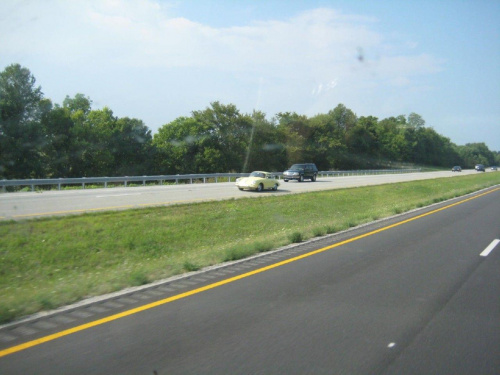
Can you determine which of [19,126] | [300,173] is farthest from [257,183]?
[19,126]

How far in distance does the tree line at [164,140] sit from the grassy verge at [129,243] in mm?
24737

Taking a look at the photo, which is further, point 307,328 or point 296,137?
point 296,137

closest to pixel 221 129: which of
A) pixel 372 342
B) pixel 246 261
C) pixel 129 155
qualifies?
pixel 129 155

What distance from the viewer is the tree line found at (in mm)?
39719

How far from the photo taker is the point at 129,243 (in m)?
14.9

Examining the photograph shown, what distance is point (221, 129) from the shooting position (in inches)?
2687

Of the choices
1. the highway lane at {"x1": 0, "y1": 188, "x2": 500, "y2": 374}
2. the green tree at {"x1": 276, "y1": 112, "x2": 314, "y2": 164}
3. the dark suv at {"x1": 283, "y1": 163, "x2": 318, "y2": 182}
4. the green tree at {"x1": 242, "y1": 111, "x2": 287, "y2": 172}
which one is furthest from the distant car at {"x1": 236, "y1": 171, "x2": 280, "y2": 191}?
the green tree at {"x1": 276, "y1": 112, "x2": 314, "y2": 164}

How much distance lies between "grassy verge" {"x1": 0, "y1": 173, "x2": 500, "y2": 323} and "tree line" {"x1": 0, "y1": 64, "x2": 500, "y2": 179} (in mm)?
24737

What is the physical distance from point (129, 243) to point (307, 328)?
10.3m

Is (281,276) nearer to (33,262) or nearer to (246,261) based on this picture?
(246,261)

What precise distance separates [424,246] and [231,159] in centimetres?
5457

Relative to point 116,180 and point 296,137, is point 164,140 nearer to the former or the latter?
point 296,137

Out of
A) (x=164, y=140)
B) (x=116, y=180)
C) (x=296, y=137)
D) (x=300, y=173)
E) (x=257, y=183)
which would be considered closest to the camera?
(x=257, y=183)

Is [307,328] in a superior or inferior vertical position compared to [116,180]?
inferior
